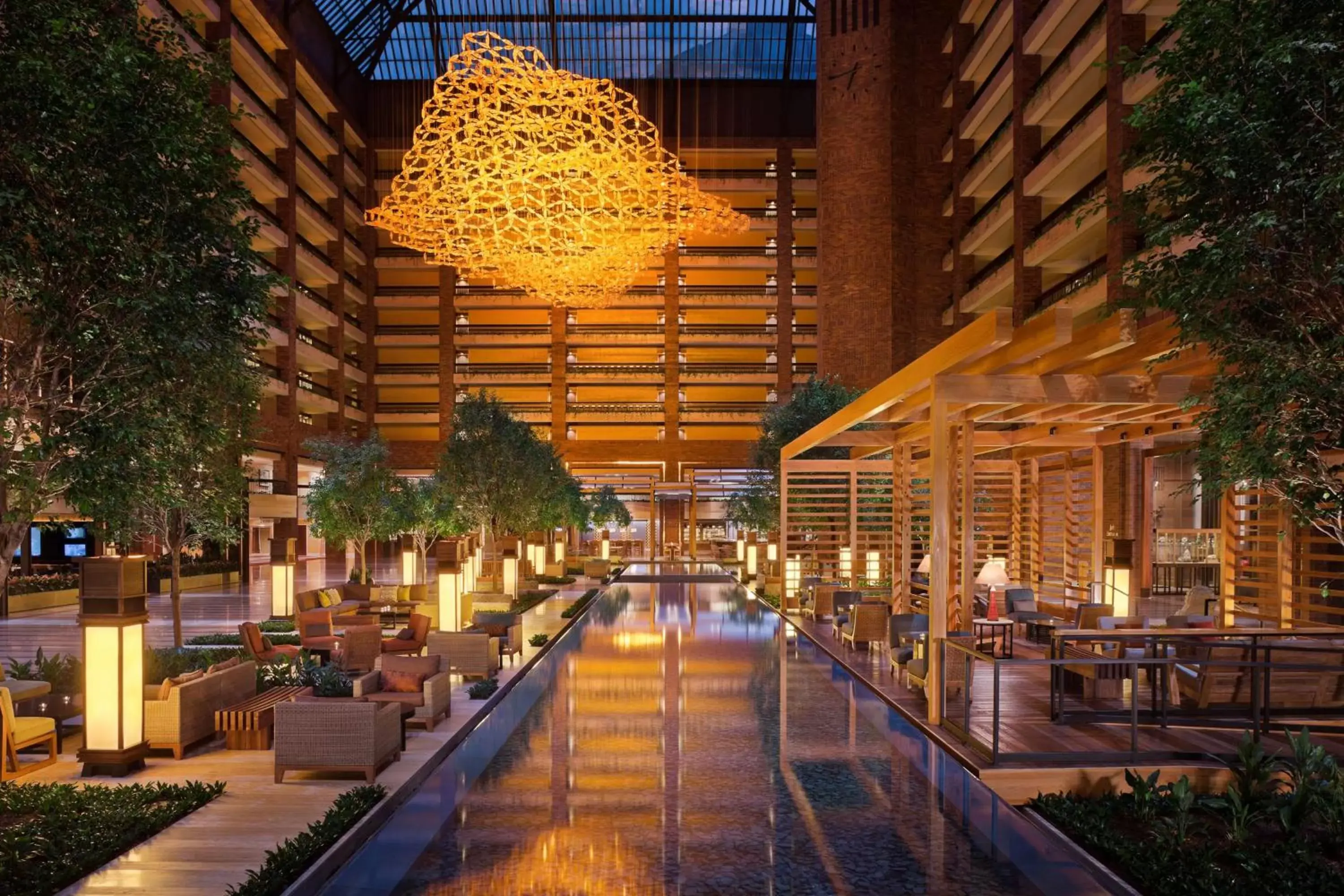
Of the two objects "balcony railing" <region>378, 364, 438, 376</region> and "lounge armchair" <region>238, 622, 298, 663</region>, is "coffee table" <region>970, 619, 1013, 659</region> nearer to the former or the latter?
"lounge armchair" <region>238, 622, 298, 663</region>

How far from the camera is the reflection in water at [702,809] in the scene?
18.9 ft

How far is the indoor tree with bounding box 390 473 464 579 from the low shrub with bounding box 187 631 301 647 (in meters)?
6.84

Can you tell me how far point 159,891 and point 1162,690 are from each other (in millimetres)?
7029

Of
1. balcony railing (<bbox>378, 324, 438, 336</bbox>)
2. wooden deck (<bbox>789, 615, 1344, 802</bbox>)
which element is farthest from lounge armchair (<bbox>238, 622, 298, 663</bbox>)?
balcony railing (<bbox>378, 324, 438, 336</bbox>)

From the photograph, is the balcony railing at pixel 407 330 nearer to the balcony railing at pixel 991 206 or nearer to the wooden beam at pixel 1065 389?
the balcony railing at pixel 991 206

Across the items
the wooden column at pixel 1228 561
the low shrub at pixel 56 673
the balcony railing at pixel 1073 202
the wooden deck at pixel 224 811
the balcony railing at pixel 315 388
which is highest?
the balcony railing at pixel 1073 202

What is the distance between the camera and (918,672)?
10.6 m

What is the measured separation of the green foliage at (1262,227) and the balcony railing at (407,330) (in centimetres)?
5071

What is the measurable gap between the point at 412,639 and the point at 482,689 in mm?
2821

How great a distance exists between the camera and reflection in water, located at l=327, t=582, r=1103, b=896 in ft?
18.9

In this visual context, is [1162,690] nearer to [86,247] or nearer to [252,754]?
[252,754]

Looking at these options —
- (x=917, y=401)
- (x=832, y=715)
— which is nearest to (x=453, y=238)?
(x=917, y=401)

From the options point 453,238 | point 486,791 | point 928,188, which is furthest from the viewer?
point 928,188

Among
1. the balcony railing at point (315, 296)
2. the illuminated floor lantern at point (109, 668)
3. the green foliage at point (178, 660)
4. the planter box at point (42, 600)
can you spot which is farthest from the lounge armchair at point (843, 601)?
the balcony railing at point (315, 296)
